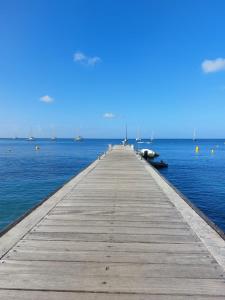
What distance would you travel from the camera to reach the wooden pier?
3.17 metres

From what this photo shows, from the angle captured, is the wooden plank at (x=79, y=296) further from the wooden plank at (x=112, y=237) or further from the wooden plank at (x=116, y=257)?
the wooden plank at (x=112, y=237)

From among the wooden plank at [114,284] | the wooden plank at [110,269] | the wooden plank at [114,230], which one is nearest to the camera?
the wooden plank at [114,284]

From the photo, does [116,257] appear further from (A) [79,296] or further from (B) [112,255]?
(A) [79,296]

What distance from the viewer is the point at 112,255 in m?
4.02

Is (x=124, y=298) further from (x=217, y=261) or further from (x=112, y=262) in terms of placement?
(x=217, y=261)

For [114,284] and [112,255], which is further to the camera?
[112,255]

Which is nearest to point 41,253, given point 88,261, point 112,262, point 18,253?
point 18,253

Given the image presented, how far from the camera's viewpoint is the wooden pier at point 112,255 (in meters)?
3.17

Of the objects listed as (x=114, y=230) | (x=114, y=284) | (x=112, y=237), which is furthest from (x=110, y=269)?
(x=114, y=230)

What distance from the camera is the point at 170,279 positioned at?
11.1ft

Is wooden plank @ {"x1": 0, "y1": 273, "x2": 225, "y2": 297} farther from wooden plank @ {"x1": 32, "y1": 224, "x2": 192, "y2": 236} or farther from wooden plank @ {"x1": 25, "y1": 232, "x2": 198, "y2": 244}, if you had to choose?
wooden plank @ {"x1": 32, "y1": 224, "x2": 192, "y2": 236}

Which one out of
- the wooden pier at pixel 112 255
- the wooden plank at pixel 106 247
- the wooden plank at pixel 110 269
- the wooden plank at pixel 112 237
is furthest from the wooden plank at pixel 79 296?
the wooden plank at pixel 112 237

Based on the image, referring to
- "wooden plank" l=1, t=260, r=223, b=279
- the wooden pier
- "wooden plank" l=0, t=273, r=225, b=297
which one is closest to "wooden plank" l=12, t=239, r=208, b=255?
the wooden pier

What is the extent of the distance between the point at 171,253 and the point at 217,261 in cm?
63
